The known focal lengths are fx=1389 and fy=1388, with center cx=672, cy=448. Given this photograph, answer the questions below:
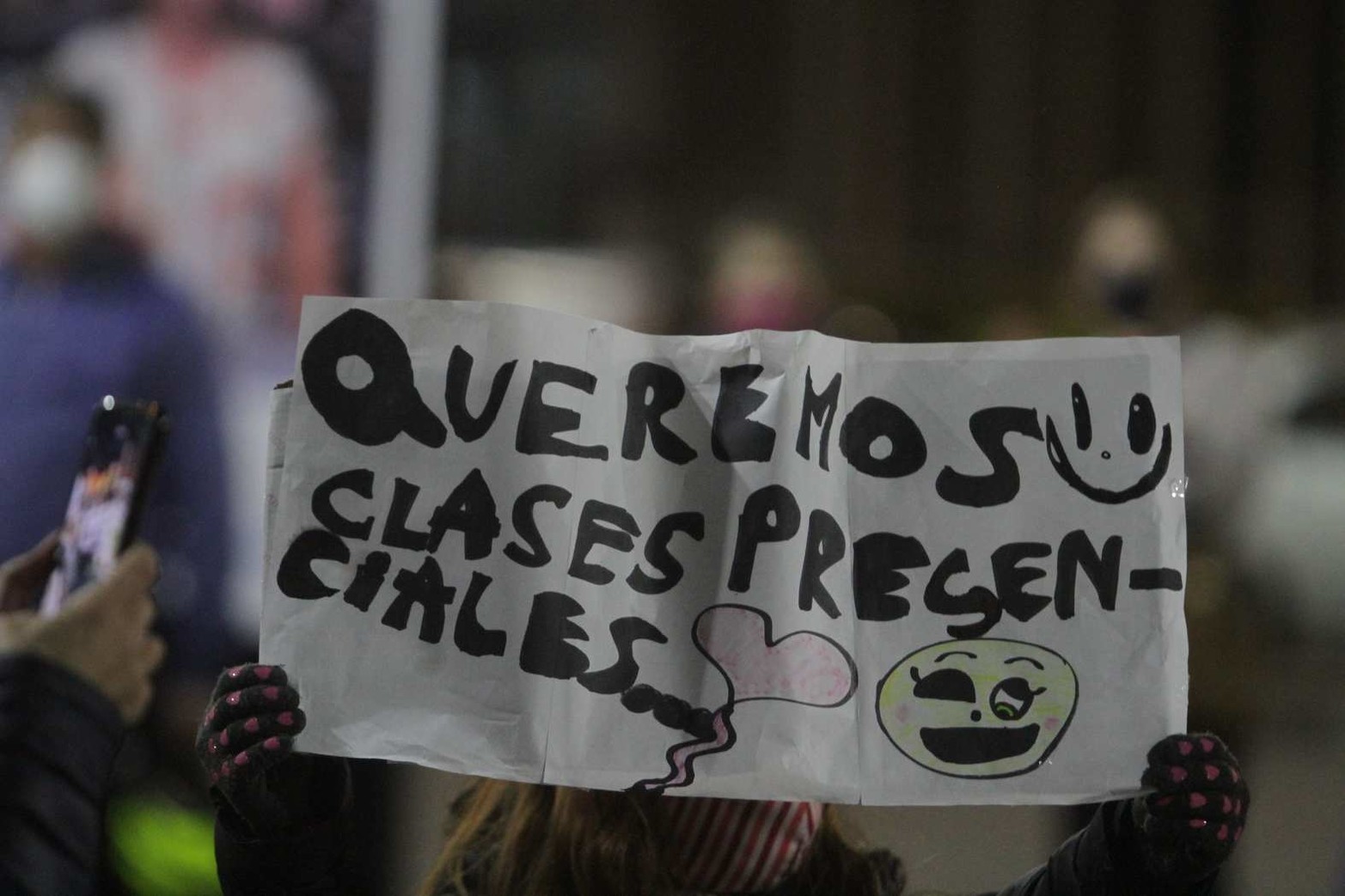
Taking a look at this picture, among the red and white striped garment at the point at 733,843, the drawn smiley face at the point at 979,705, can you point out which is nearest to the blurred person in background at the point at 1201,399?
the red and white striped garment at the point at 733,843

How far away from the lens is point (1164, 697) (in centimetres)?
101

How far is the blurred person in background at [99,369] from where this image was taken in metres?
1.98

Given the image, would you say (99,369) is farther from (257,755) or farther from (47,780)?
(257,755)

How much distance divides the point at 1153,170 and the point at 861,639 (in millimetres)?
2529

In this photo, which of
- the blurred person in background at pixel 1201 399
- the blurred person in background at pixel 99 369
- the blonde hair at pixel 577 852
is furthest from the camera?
the blurred person in background at pixel 1201 399

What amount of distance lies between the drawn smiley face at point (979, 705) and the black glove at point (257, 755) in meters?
0.43

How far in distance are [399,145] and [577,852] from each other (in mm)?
1248

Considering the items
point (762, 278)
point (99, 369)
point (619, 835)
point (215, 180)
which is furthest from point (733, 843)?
point (762, 278)

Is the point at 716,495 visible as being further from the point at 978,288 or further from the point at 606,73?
the point at 978,288

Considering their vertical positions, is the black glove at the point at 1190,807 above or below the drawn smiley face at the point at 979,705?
below

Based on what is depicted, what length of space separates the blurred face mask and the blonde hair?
47.9 inches

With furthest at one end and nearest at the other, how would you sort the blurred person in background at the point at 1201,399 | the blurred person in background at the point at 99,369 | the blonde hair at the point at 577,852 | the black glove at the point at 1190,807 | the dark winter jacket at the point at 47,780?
the blurred person in background at the point at 1201,399
the blurred person in background at the point at 99,369
the dark winter jacket at the point at 47,780
the blonde hair at the point at 577,852
the black glove at the point at 1190,807

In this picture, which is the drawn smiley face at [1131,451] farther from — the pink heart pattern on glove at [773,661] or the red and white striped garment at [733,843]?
the red and white striped garment at [733,843]

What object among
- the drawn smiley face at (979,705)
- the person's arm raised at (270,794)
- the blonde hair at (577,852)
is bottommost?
the blonde hair at (577,852)
